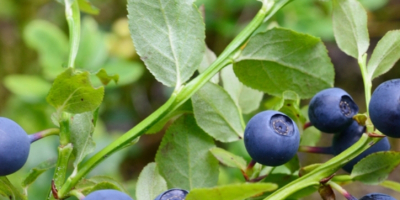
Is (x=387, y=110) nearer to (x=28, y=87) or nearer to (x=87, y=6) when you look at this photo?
(x=87, y=6)

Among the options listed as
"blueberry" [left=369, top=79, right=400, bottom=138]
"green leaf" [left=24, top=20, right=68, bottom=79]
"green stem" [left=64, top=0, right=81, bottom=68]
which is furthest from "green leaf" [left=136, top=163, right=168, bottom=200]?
"green leaf" [left=24, top=20, right=68, bottom=79]

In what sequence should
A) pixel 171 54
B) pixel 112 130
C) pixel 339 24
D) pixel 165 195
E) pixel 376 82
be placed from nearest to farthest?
1. pixel 165 195
2. pixel 171 54
3. pixel 339 24
4. pixel 376 82
5. pixel 112 130

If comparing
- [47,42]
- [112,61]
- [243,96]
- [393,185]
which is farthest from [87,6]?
[112,61]

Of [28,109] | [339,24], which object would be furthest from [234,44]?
[28,109]

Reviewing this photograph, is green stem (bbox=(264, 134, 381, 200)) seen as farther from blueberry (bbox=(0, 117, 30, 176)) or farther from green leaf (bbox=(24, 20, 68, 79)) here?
green leaf (bbox=(24, 20, 68, 79))

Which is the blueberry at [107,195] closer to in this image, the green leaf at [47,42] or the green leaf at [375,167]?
the green leaf at [375,167]

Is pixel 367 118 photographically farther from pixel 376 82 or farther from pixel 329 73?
pixel 376 82
